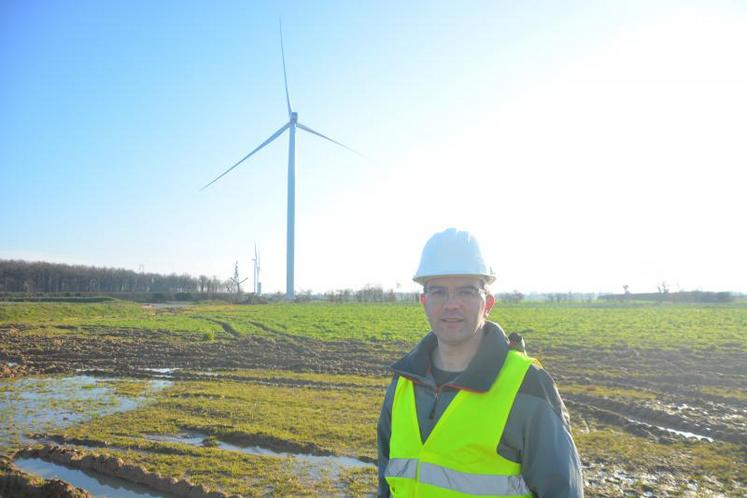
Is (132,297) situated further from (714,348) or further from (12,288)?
(714,348)

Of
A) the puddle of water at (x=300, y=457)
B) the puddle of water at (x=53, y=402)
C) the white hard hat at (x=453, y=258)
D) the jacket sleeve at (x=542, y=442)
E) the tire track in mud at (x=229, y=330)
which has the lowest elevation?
the puddle of water at (x=300, y=457)

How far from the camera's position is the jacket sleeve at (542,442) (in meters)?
2.24

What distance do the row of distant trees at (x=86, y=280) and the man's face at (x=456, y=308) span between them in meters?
83.6

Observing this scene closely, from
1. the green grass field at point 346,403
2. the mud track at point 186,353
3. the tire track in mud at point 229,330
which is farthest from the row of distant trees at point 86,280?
the green grass field at point 346,403

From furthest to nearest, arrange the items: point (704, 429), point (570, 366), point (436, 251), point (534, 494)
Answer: point (570, 366) < point (704, 429) < point (436, 251) < point (534, 494)

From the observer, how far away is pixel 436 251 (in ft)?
9.37

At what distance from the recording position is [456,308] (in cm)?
274

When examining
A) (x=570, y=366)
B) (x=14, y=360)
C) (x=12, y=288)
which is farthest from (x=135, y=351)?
(x=12, y=288)

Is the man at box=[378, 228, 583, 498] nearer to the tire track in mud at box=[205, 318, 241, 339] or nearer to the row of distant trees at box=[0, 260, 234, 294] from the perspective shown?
the tire track in mud at box=[205, 318, 241, 339]

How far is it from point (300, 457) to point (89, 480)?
2.95 m

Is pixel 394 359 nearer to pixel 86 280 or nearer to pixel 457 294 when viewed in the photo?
pixel 457 294

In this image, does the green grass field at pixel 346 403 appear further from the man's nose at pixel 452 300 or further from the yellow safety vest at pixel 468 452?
the man's nose at pixel 452 300

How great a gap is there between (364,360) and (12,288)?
8836 cm

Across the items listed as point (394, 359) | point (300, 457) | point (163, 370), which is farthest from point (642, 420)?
point (163, 370)
